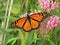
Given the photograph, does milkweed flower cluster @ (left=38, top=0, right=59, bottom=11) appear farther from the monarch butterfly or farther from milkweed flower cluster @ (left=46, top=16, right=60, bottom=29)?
the monarch butterfly

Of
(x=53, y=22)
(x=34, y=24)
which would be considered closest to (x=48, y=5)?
(x=53, y=22)

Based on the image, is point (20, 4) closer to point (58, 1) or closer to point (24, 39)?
point (58, 1)

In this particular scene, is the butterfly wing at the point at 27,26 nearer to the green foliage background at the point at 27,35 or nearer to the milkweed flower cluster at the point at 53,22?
the green foliage background at the point at 27,35

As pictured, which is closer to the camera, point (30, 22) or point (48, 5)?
point (30, 22)

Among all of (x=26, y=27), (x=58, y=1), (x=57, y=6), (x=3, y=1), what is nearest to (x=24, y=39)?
(x=26, y=27)

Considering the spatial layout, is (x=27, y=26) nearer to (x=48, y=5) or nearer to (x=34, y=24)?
(x=34, y=24)

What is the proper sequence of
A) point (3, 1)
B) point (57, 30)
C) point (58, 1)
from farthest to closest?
point (3, 1), point (58, 1), point (57, 30)

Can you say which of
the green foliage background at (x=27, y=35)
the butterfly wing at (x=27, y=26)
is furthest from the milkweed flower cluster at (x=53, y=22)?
the butterfly wing at (x=27, y=26)
